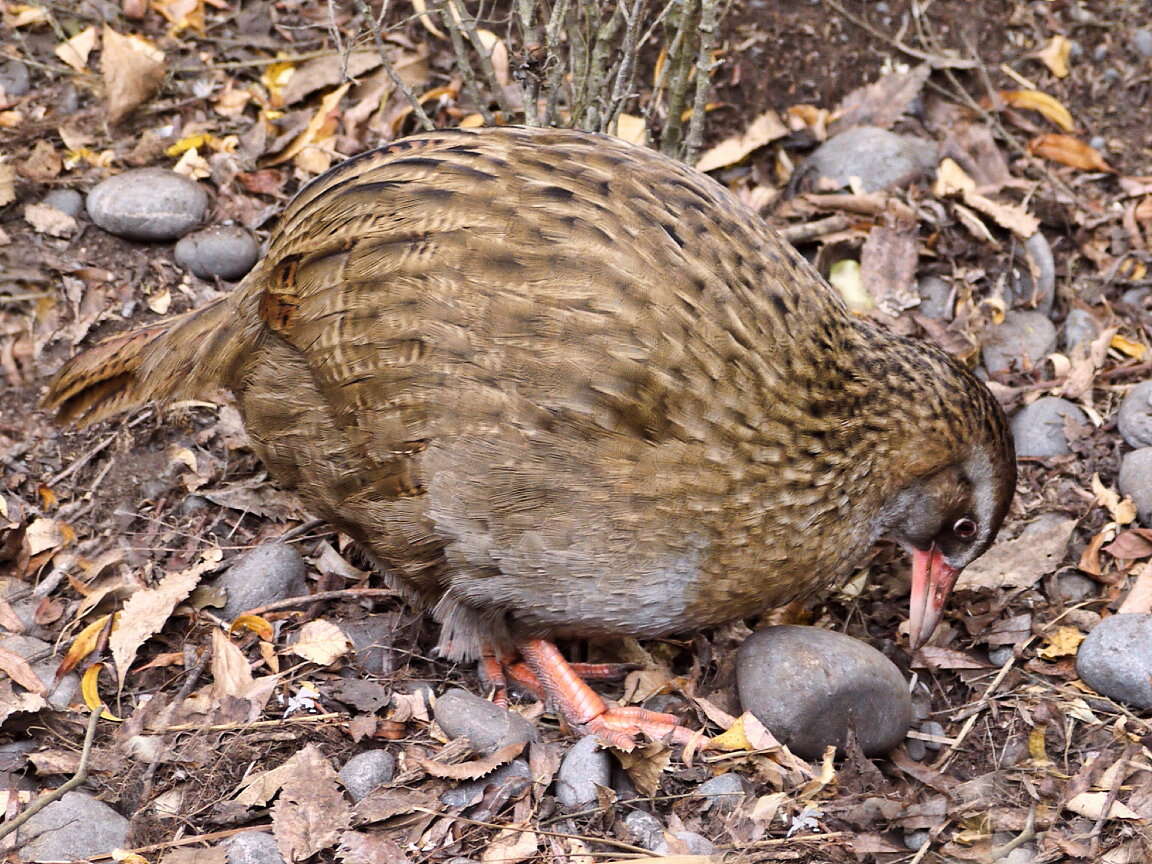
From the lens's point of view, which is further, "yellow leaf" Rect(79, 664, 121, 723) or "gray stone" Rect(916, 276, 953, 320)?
"gray stone" Rect(916, 276, 953, 320)

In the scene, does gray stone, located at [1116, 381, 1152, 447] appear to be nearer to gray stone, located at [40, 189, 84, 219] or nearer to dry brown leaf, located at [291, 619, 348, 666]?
dry brown leaf, located at [291, 619, 348, 666]

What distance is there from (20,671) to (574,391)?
6.18ft

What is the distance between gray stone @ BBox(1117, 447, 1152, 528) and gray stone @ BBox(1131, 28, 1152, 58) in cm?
234

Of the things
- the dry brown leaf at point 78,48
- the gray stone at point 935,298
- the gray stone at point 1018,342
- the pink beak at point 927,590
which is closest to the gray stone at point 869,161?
the gray stone at point 935,298

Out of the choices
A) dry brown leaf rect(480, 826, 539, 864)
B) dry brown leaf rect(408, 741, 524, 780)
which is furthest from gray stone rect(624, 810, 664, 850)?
dry brown leaf rect(408, 741, 524, 780)

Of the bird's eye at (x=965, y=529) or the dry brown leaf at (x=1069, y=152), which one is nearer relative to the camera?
the bird's eye at (x=965, y=529)

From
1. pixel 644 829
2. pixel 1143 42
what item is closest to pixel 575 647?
pixel 644 829

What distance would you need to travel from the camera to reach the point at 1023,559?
455 cm

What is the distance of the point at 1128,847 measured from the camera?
140 inches

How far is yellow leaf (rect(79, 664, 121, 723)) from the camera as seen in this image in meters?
3.93

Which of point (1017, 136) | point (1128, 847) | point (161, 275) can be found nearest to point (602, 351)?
point (1128, 847)

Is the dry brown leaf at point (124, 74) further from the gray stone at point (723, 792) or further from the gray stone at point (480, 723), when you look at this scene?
the gray stone at point (723, 792)

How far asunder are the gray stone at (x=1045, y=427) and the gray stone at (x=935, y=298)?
0.57 m

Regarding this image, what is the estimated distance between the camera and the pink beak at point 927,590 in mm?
4234
